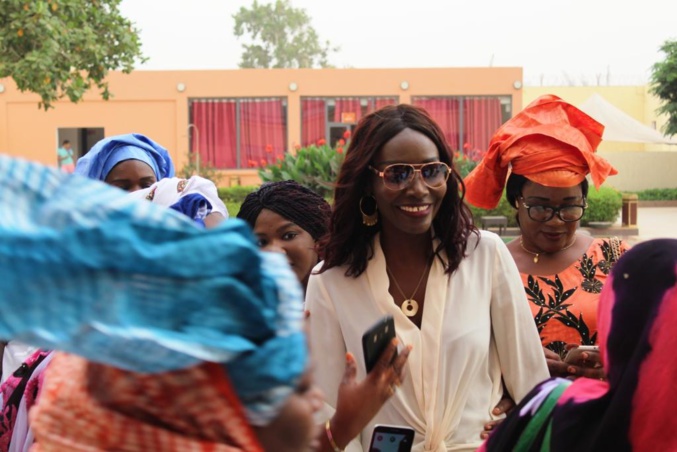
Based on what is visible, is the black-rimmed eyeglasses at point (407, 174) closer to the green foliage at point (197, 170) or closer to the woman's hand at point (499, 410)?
the woman's hand at point (499, 410)

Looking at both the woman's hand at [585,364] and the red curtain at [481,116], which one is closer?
the woman's hand at [585,364]

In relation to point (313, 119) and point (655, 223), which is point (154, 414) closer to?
point (655, 223)

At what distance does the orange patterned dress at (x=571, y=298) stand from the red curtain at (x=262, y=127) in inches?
890

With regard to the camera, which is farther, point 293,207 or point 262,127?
point 262,127

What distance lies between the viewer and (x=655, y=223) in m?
21.2

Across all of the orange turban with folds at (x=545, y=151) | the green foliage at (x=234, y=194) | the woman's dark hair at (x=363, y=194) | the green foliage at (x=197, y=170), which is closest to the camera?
the woman's dark hair at (x=363, y=194)

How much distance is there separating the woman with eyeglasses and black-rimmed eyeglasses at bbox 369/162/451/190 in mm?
883

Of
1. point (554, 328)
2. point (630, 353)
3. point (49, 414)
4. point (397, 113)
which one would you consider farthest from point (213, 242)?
point (554, 328)

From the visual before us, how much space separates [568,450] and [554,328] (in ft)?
6.24

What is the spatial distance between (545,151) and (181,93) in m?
22.8

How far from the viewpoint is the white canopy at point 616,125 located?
96.0 ft

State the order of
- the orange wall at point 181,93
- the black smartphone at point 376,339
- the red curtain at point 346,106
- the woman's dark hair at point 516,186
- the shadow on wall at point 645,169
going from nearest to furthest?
the black smartphone at point 376,339, the woman's dark hair at point 516,186, the orange wall at point 181,93, the red curtain at point 346,106, the shadow on wall at point 645,169

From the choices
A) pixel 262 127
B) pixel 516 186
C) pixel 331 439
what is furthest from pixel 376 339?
pixel 262 127

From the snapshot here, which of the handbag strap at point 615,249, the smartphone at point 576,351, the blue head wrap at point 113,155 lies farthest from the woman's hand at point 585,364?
the blue head wrap at point 113,155
